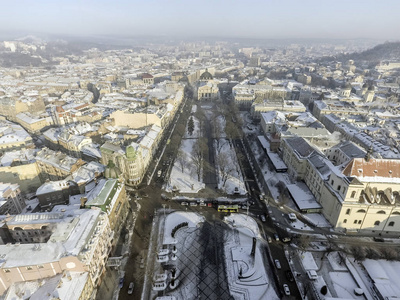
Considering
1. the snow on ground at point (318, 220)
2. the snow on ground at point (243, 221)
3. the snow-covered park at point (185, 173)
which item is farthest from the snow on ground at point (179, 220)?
the snow on ground at point (318, 220)

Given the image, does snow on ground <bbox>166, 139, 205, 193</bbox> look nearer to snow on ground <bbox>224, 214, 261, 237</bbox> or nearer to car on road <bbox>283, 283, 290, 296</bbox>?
snow on ground <bbox>224, 214, 261, 237</bbox>

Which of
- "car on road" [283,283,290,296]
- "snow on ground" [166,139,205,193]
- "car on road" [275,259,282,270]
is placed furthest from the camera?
"snow on ground" [166,139,205,193]

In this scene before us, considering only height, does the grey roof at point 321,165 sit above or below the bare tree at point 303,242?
above

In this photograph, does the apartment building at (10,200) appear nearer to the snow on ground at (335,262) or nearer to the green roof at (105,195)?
the green roof at (105,195)

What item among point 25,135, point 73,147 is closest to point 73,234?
point 73,147

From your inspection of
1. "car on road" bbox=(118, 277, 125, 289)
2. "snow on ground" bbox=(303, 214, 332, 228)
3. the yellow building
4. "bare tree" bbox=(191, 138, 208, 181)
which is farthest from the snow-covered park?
"snow on ground" bbox=(303, 214, 332, 228)

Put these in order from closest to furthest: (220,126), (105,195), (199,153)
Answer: (105,195)
(199,153)
(220,126)

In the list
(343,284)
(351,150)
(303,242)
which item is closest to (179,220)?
(303,242)

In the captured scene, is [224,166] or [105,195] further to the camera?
[224,166]

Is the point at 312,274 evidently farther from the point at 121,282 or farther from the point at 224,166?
the point at 224,166
